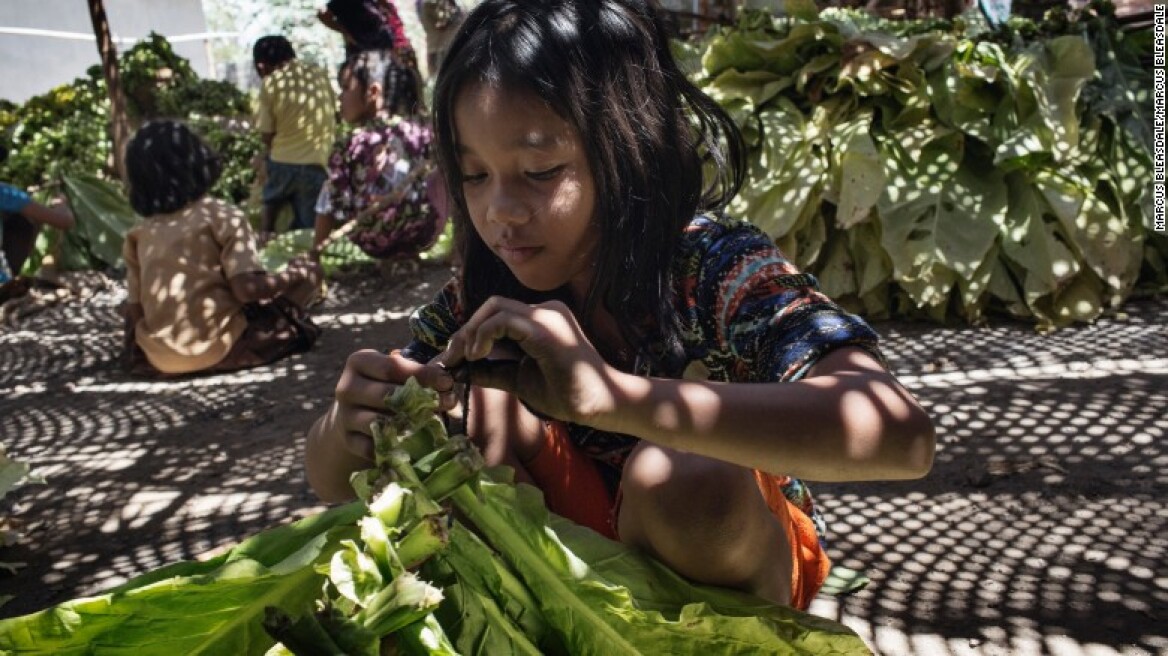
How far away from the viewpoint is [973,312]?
416 centimetres

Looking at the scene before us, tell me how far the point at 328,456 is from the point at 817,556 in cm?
91

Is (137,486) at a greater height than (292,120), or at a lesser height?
lesser

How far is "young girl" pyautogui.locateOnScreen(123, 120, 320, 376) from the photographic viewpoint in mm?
4406

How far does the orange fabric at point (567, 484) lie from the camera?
1.79 meters

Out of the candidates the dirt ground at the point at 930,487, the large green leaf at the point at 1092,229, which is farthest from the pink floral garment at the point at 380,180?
the large green leaf at the point at 1092,229

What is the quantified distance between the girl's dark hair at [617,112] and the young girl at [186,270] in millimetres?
3098

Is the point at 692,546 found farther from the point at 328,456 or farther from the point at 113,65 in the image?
the point at 113,65

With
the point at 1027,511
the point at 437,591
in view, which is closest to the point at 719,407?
the point at 437,591

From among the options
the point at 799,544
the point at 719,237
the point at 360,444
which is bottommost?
the point at 799,544

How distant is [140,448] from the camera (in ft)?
11.7

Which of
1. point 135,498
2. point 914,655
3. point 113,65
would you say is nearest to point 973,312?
point 914,655

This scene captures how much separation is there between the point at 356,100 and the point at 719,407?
5.01 metres

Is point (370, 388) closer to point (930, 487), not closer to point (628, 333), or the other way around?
point (628, 333)

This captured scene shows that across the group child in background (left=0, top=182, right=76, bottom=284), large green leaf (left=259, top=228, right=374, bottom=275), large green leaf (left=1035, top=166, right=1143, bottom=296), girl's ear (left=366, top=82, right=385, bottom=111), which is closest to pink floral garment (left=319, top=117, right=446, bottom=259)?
girl's ear (left=366, top=82, right=385, bottom=111)
